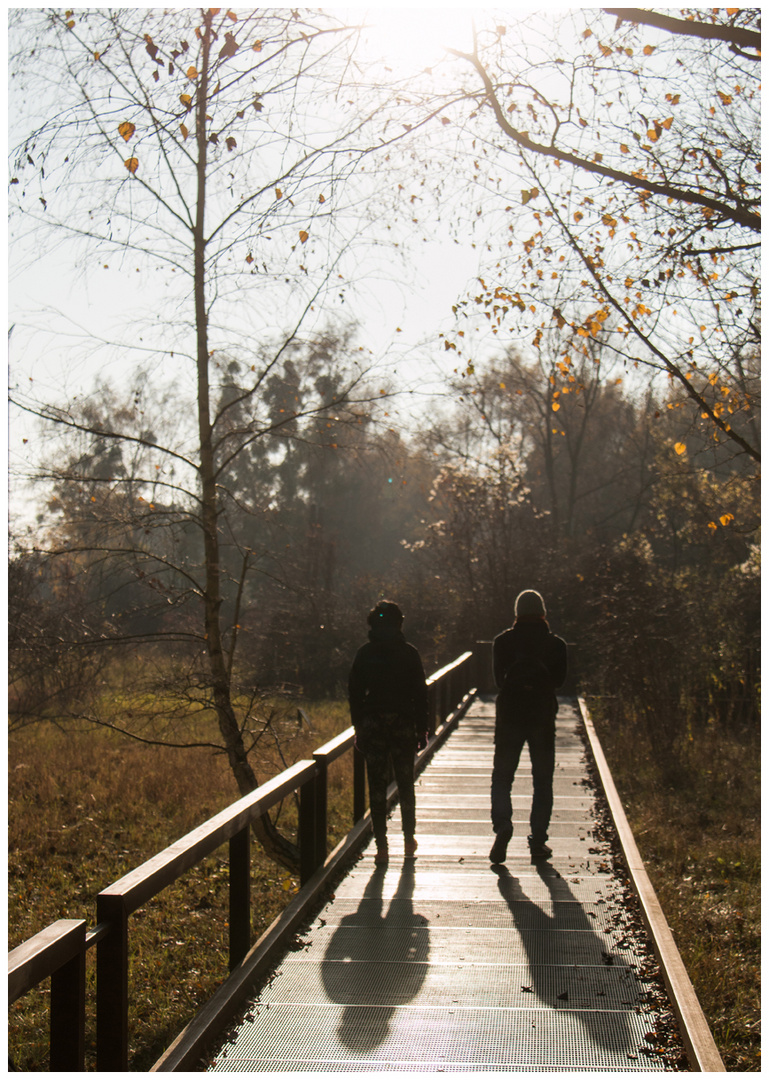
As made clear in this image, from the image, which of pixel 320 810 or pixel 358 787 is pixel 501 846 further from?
pixel 358 787

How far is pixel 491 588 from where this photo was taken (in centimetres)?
2480

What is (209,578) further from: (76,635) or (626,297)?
Result: (626,297)

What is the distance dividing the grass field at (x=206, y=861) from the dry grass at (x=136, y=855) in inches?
1.0

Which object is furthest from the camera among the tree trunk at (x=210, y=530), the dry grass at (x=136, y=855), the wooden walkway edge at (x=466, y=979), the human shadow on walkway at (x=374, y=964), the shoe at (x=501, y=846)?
the tree trunk at (x=210, y=530)

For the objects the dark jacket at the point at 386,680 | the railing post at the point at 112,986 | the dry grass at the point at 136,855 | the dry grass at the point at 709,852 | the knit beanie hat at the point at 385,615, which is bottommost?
the dry grass at the point at 136,855

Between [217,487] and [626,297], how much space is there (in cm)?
438

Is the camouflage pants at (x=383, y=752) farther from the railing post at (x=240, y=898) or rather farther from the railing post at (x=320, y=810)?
the railing post at (x=240, y=898)

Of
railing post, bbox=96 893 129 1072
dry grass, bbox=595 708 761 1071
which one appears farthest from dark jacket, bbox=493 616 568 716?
railing post, bbox=96 893 129 1072

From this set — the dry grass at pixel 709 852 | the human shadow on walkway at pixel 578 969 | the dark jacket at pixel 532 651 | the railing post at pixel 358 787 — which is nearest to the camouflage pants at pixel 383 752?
the dark jacket at pixel 532 651

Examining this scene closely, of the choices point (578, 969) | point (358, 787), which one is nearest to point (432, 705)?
point (358, 787)

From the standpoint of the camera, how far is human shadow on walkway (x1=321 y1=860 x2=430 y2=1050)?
13.3ft

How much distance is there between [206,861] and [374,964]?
7821 millimetres

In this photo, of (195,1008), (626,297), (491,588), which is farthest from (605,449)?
(195,1008)

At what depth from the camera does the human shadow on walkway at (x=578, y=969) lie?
13.5 feet
